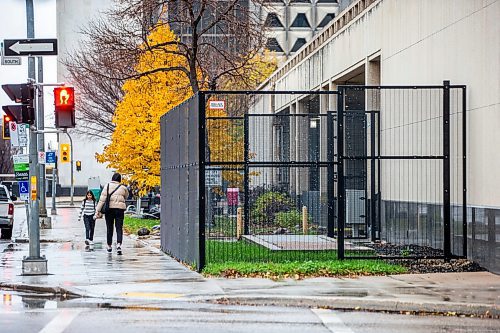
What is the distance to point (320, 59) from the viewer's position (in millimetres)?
34688

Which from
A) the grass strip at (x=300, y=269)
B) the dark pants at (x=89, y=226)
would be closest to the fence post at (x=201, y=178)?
the grass strip at (x=300, y=269)

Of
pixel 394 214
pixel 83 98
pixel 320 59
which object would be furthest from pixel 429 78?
pixel 83 98

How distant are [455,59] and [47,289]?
30.1ft

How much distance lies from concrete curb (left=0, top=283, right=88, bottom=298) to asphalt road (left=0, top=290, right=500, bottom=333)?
43.0 inches

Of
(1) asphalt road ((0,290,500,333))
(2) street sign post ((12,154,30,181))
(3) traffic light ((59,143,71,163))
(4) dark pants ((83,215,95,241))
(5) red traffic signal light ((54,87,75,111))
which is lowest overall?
(1) asphalt road ((0,290,500,333))

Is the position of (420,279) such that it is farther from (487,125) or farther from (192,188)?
(192,188)

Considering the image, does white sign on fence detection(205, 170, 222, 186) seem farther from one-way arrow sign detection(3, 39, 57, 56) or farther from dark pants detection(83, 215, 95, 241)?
dark pants detection(83, 215, 95, 241)

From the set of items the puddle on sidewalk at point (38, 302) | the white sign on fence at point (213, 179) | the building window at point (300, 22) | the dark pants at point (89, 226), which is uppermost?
the building window at point (300, 22)

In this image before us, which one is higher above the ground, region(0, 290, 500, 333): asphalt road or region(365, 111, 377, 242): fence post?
region(365, 111, 377, 242): fence post

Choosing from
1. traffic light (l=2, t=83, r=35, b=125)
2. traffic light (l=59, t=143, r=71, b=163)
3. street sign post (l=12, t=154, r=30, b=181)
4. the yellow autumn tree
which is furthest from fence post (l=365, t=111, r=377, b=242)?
traffic light (l=59, t=143, r=71, b=163)

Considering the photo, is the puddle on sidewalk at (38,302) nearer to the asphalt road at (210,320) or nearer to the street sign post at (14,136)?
the asphalt road at (210,320)

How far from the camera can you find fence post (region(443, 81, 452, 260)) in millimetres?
18438

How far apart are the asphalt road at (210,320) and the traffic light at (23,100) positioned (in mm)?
5098

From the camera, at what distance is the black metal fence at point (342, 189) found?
1847cm
